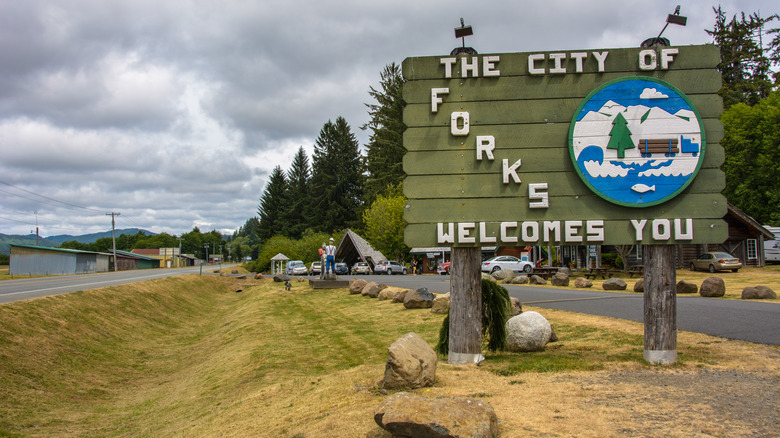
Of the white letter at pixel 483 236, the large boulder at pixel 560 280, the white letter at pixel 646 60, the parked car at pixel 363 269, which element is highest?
the white letter at pixel 646 60

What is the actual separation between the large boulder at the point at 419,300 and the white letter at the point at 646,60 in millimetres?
10291

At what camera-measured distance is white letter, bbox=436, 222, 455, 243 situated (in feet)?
23.9

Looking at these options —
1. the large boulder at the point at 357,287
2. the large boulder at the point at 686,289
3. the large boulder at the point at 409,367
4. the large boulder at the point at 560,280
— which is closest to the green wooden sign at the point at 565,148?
the large boulder at the point at 409,367

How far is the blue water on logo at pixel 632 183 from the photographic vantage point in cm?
710

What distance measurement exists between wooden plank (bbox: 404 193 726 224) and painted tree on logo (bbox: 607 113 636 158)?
75cm

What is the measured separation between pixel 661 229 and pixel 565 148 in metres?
1.70

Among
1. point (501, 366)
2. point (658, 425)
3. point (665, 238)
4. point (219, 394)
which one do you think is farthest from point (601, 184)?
point (219, 394)

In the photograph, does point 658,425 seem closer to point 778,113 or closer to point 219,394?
point 219,394

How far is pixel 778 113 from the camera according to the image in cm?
4088

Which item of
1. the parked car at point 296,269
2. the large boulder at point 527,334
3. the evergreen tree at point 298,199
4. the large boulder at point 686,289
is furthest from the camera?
the evergreen tree at point 298,199

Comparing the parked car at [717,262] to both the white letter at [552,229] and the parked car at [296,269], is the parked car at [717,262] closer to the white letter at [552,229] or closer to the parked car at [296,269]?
the white letter at [552,229]

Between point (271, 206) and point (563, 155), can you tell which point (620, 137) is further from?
point (271, 206)

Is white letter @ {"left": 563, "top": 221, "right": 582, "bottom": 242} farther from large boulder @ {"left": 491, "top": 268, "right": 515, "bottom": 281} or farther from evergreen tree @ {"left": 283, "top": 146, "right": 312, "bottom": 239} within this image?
evergreen tree @ {"left": 283, "top": 146, "right": 312, "bottom": 239}

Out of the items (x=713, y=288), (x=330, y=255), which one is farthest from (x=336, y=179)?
(x=713, y=288)
